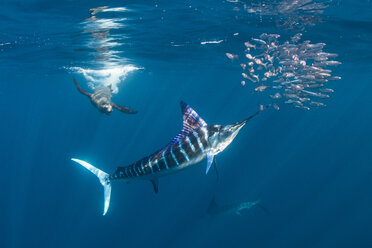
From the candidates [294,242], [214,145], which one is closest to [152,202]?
[294,242]

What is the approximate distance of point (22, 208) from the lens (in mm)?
24812

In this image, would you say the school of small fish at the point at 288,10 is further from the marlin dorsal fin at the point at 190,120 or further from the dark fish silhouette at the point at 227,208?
the dark fish silhouette at the point at 227,208

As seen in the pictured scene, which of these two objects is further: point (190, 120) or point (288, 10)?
point (288, 10)

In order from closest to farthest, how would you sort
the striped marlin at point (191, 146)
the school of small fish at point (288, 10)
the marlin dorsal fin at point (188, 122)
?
the striped marlin at point (191, 146)
the marlin dorsal fin at point (188, 122)
the school of small fish at point (288, 10)

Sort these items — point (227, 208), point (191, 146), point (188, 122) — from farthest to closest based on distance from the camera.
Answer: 1. point (227, 208)
2. point (188, 122)
3. point (191, 146)

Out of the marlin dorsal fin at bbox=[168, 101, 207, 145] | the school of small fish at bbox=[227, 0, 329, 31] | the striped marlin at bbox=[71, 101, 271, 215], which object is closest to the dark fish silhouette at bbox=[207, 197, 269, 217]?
the school of small fish at bbox=[227, 0, 329, 31]

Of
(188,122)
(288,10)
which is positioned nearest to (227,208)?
(288,10)

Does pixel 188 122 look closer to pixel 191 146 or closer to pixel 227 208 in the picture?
pixel 191 146

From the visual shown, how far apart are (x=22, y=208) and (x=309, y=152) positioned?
37.5 m

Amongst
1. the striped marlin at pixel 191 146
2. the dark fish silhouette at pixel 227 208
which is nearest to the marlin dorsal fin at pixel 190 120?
the striped marlin at pixel 191 146

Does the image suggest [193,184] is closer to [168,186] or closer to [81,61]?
[168,186]

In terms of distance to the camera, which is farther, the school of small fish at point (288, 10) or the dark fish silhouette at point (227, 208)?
the dark fish silhouette at point (227, 208)

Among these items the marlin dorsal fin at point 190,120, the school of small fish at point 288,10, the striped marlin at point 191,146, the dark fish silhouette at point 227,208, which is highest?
the school of small fish at point 288,10

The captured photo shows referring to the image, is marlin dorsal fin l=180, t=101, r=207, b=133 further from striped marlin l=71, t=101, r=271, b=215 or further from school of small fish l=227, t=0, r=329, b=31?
school of small fish l=227, t=0, r=329, b=31
